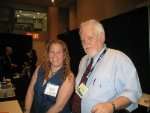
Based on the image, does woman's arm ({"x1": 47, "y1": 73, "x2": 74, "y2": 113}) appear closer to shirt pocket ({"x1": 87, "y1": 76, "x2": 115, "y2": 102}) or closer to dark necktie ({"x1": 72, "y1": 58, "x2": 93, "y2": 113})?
dark necktie ({"x1": 72, "y1": 58, "x2": 93, "y2": 113})

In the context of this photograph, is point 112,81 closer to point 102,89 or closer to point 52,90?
point 102,89

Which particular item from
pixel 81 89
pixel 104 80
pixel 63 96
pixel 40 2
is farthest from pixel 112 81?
pixel 40 2

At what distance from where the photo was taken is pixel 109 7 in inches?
205

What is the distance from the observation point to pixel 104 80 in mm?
1435

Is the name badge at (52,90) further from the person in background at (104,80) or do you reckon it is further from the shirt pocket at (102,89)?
the shirt pocket at (102,89)

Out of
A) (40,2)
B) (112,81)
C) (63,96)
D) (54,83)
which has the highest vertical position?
(40,2)

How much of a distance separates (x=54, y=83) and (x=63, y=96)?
5.6 inches

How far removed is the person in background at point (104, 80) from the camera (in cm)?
133

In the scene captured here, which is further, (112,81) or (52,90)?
(52,90)

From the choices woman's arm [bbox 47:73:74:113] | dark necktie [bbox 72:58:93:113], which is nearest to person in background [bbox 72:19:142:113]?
dark necktie [bbox 72:58:93:113]

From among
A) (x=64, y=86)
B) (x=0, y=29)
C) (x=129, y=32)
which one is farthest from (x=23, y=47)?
(x=64, y=86)

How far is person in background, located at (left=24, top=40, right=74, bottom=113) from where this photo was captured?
202cm

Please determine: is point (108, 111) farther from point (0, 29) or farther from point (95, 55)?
point (0, 29)

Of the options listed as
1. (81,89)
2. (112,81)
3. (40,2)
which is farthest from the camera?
(40,2)
